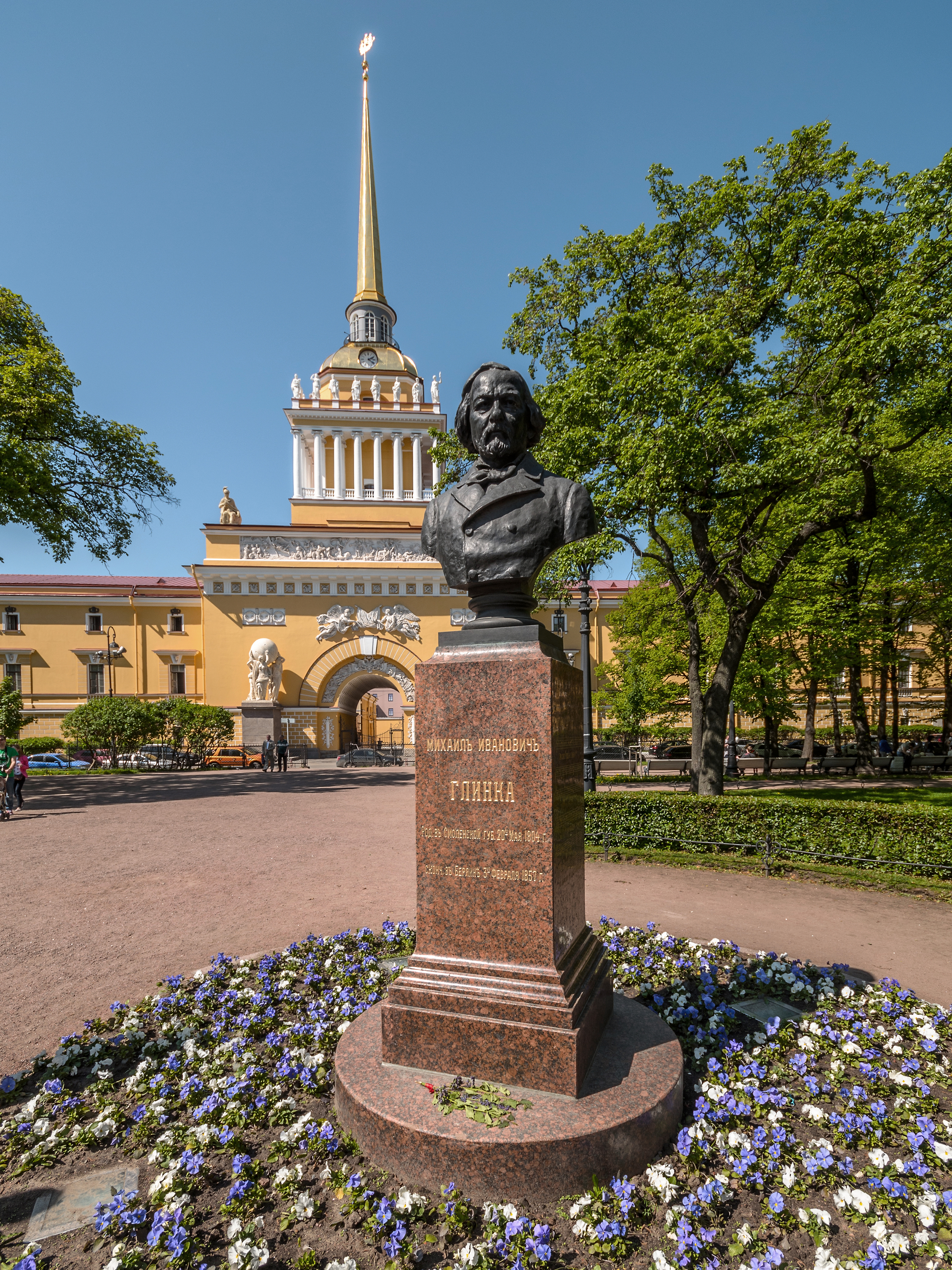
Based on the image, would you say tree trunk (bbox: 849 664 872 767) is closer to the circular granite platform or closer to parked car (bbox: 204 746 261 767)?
the circular granite platform

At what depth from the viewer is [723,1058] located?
3.89 m

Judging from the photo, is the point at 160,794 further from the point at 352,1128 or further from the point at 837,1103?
the point at 837,1103

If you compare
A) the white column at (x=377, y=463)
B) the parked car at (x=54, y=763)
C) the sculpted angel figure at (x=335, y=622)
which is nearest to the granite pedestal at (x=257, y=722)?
the sculpted angel figure at (x=335, y=622)

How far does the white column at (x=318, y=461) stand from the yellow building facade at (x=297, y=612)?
0.17m

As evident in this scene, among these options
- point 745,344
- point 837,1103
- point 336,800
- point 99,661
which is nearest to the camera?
point 837,1103

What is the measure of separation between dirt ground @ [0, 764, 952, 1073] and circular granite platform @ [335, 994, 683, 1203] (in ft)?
9.19

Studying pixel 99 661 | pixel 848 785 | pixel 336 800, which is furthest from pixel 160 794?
pixel 99 661

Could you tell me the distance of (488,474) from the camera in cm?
402

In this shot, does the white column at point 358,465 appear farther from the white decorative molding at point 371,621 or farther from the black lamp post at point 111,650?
the black lamp post at point 111,650

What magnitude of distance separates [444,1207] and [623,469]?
10.4 metres

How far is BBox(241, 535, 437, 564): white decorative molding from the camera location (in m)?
33.5

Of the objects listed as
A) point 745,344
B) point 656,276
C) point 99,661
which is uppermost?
point 656,276

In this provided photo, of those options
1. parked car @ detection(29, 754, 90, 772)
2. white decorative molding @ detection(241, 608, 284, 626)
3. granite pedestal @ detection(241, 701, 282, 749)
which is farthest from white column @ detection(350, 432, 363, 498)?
parked car @ detection(29, 754, 90, 772)

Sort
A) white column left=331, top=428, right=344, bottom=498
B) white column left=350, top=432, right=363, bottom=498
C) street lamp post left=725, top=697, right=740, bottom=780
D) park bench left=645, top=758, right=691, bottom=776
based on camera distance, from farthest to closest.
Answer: white column left=350, top=432, right=363, bottom=498
white column left=331, top=428, right=344, bottom=498
park bench left=645, top=758, right=691, bottom=776
street lamp post left=725, top=697, right=740, bottom=780
